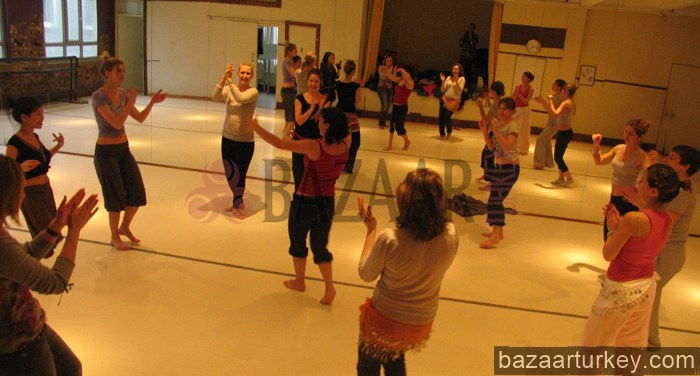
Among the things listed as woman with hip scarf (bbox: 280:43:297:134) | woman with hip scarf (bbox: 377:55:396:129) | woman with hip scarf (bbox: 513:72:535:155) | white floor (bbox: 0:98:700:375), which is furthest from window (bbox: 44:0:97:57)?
woman with hip scarf (bbox: 513:72:535:155)

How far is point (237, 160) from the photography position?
18.0 feet

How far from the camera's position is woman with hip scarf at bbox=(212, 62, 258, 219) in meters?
5.22

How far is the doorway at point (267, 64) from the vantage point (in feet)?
21.3

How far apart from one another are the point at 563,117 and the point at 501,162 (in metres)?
2.05

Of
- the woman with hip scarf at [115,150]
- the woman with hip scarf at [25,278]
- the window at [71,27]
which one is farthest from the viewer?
the window at [71,27]

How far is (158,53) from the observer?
6551 millimetres

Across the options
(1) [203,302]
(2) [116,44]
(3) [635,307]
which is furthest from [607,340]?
(2) [116,44]

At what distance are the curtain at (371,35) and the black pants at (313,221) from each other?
3584mm

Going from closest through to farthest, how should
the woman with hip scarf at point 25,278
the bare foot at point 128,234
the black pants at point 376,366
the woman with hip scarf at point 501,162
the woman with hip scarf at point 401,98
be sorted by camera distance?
the woman with hip scarf at point 25,278 → the black pants at point 376,366 → the bare foot at point 128,234 → the woman with hip scarf at point 501,162 → the woman with hip scarf at point 401,98

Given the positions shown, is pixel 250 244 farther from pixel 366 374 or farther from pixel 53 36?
pixel 53 36

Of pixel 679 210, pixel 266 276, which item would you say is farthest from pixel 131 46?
pixel 679 210

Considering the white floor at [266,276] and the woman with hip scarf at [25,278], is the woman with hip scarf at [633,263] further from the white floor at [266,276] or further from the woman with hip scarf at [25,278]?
the woman with hip scarf at [25,278]

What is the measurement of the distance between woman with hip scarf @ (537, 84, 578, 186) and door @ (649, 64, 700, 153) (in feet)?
3.25

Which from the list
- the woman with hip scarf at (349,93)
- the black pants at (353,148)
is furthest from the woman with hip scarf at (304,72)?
the black pants at (353,148)
